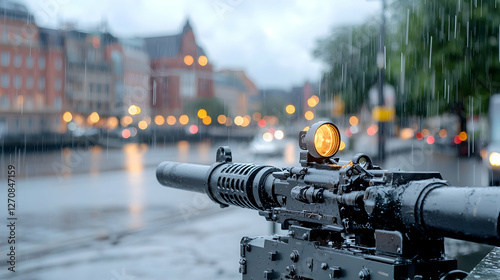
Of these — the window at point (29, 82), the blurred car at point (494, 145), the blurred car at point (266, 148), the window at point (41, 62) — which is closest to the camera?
the blurred car at point (494, 145)

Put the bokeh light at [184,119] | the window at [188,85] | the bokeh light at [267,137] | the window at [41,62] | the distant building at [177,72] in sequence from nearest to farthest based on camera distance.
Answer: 1. the bokeh light at [267,137]
2. the window at [41,62]
3. the bokeh light at [184,119]
4. the distant building at [177,72]
5. the window at [188,85]

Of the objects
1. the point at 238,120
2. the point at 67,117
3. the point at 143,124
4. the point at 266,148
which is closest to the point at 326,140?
the point at 266,148

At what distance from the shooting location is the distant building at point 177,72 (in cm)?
10175

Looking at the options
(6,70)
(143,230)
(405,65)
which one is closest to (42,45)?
(6,70)

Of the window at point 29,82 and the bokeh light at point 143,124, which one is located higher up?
the window at point 29,82

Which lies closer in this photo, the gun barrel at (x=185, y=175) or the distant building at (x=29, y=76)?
the gun barrel at (x=185, y=175)

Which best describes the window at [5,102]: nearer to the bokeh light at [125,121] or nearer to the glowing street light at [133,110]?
the bokeh light at [125,121]

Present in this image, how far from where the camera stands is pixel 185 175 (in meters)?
3.33

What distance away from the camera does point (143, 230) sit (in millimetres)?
9852

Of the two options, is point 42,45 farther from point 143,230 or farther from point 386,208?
point 386,208

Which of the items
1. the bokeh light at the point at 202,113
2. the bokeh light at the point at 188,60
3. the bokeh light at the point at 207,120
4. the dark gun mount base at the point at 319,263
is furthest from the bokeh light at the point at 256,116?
the dark gun mount base at the point at 319,263

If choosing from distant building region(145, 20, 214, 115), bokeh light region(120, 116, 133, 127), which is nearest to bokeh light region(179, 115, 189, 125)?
distant building region(145, 20, 214, 115)

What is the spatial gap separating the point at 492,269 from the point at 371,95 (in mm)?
38848

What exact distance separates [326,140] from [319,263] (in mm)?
501
